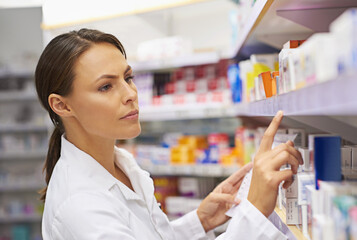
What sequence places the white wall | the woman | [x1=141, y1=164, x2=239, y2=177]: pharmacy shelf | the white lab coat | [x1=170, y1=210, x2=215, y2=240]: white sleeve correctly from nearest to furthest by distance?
the white lab coat
the woman
[x1=170, y1=210, x2=215, y2=240]: white sleeve
[x1=141, y1=164, x2=239, y2=177]: pharmacy shelf
the white wall

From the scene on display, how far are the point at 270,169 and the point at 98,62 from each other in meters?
0.73

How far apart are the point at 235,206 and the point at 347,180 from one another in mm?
676

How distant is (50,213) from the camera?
1492 millimetres

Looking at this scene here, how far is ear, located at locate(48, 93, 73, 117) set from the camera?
1620 mm

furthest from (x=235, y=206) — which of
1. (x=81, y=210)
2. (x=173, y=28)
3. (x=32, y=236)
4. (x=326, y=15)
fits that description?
(x=32, y=236)

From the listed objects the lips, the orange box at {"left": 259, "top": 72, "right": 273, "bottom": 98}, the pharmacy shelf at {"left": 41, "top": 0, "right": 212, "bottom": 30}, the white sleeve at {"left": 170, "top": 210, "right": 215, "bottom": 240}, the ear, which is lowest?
the white sleeve at {"left": 170, "top": 210, "right": 215, "bottom": 240}

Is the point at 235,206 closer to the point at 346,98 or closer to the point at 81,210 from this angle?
the point at 81,210

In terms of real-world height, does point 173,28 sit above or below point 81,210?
above

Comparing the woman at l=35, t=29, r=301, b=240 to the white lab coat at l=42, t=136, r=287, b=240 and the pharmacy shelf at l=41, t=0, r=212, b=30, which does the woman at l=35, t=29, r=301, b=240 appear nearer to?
the white lab coat at l=42, t=136, r=287, b=240

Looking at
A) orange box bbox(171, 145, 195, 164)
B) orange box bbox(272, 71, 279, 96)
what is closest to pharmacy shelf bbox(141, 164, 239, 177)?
orange box bbox(171, 145, 195, 164)

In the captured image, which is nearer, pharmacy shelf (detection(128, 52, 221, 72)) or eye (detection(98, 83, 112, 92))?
eye (detection(98, 83, 112, 92))

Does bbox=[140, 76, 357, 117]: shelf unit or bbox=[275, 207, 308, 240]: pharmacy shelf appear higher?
bbox=[140, 76, 357, 117]: shelf unit

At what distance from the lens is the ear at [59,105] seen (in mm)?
1620

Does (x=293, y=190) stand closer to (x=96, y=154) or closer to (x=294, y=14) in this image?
(x=294, y=14)
